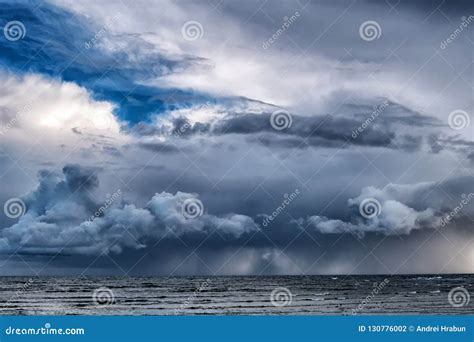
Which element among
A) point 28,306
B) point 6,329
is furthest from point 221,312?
point 6,329

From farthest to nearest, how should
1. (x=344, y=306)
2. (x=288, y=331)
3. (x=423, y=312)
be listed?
(x=344, y=306) → (x=423, y=312) → (x=288, y=331)

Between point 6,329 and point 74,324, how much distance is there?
2.17 metres

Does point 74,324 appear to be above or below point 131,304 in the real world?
below

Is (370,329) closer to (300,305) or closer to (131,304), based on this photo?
(300,305)

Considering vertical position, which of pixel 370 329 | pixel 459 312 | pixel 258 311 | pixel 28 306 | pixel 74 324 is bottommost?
pixel 370 329

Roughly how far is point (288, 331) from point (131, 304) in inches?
1741

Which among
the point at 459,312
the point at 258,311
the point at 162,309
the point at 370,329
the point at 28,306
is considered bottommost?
the point at 370,329

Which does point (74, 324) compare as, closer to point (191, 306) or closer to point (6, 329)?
point (6, 329)

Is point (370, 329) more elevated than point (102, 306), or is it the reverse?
point (102, 306)

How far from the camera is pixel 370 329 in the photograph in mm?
17984

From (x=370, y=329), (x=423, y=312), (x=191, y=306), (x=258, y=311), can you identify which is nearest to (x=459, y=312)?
(x=423, y=312)

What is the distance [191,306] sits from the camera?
56688 millimetres

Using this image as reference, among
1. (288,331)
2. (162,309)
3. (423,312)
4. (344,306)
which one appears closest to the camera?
(288,331)

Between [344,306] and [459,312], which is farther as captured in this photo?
[344,306]
